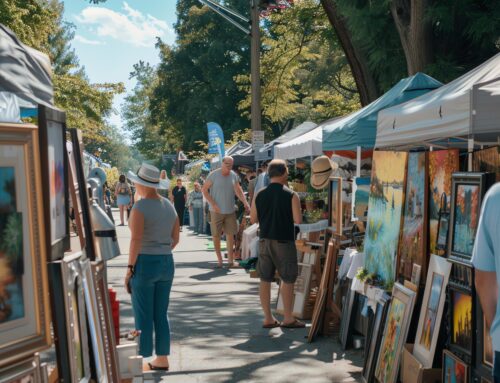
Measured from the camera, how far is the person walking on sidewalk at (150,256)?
7156mm

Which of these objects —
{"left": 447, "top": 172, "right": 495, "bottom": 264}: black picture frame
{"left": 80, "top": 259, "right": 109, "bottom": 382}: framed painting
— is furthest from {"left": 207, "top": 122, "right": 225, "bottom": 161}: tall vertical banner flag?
{"left": 80, "top": 259, "right": 109, "bottom": 382}: framed painting

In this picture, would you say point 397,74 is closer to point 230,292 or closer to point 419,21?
point 419,21

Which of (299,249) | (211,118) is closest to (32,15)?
(299,249)

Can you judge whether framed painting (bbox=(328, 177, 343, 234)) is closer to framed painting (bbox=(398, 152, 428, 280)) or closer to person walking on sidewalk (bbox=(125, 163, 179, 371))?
framed painting (bbox=(398, 152, 428, 280))

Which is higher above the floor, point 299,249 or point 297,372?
point 299,249

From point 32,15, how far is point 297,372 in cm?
1723

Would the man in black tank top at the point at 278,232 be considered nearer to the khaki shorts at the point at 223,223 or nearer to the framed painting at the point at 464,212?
the framed painting at the point at 464,212

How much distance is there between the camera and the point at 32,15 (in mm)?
22500

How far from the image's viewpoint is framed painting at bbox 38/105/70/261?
313 cm

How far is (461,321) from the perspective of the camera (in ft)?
18.0

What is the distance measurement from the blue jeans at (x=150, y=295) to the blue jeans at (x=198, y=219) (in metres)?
21.8

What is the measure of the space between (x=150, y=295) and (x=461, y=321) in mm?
2823

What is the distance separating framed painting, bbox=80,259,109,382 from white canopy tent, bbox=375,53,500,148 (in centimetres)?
258

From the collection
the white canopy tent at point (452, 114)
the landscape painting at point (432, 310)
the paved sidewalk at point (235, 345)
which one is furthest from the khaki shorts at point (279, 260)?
the landscape painting at point (432, 310)
